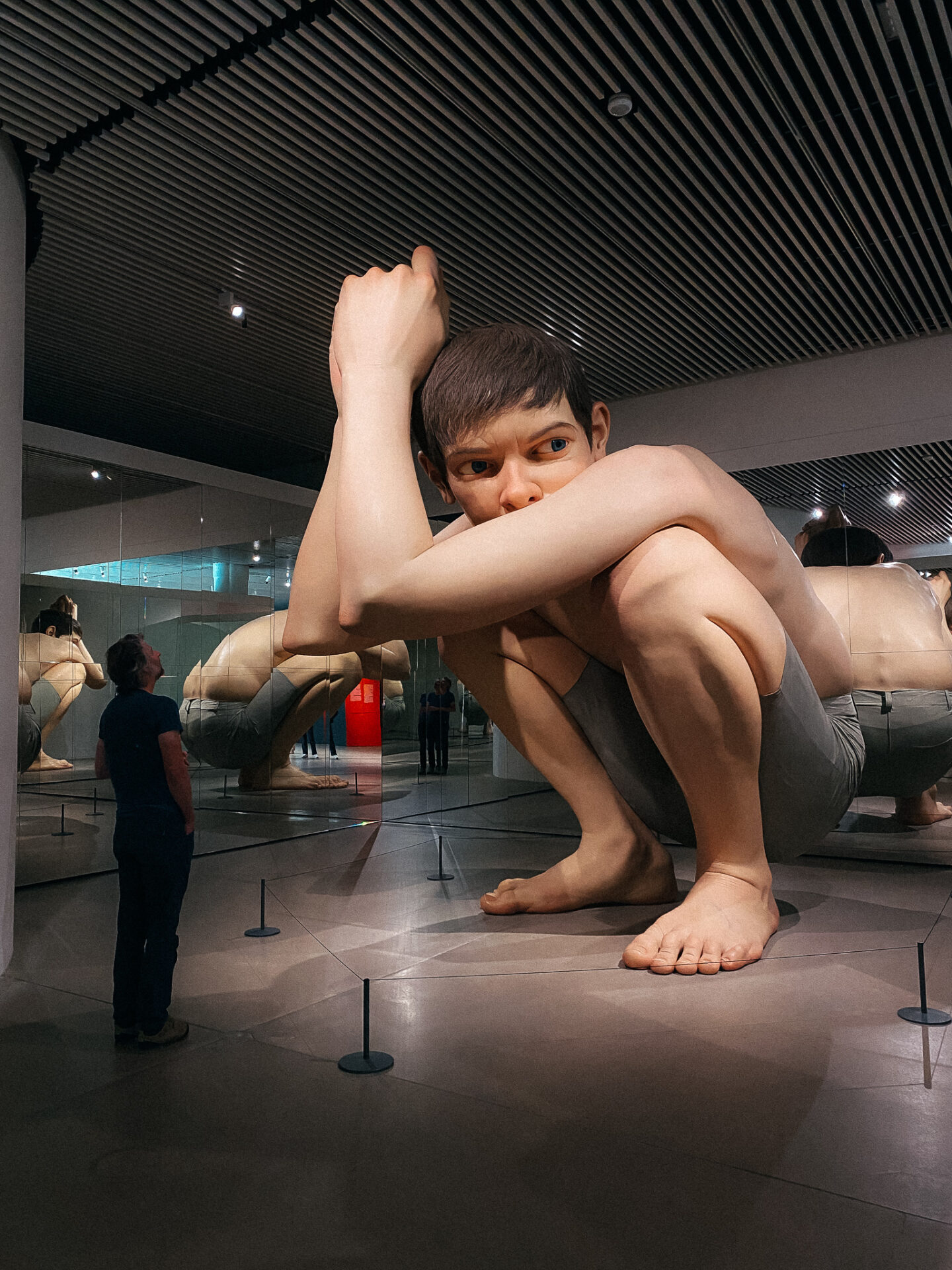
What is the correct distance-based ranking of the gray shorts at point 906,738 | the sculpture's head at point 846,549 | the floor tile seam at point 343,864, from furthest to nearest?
1. the sculpture's head at point 846,549
2. the gray shorts at point 906,738
3. the floor tile seam at point 343,864

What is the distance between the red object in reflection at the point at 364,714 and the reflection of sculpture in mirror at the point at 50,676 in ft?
6.50

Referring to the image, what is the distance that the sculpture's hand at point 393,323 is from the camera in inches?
80.4

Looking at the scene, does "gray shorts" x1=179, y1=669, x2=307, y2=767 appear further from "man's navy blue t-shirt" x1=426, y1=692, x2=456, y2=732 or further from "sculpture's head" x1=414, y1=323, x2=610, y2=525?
"sculpture's head" x1=414, y1=323, x2=610, y2=525

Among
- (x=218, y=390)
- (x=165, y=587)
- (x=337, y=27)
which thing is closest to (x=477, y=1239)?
(x=337, y=27)

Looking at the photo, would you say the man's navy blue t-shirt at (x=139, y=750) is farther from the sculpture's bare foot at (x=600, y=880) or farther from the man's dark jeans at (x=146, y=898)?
the sculpture's bare foot at (x=600, y=880)

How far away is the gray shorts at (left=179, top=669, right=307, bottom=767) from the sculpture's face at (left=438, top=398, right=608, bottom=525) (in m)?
3.77

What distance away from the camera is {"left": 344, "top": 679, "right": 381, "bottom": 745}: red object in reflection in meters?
6.48

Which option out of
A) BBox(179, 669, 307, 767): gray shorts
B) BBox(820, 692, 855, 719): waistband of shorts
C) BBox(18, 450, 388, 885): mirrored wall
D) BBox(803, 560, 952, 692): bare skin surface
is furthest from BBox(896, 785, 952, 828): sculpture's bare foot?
BBox(179, 669, 307, 767): gray shorts

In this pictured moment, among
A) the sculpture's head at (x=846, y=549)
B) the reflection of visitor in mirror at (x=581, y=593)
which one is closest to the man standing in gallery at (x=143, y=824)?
the reflection of visitor in mirror at (x=581, y=593)

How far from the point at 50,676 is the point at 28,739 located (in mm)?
306

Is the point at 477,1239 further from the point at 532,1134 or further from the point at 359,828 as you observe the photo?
the point at 359,828

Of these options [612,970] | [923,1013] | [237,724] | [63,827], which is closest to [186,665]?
[237,724]

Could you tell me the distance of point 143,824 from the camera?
7.67 ft

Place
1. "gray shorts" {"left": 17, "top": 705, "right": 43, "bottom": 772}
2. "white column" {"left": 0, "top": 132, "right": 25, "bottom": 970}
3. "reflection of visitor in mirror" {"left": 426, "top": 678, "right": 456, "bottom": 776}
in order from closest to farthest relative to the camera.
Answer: "white column" {"left": 0, "top": 132, "right": 25, "bottom": 970}, "gray shorts" {"left": 17, "top": 705, "right": 43, "bottom": 772}, "reflection of visitor in mirror" {"left": 426, "top": 678, "right": 456, "bottom": 776}
